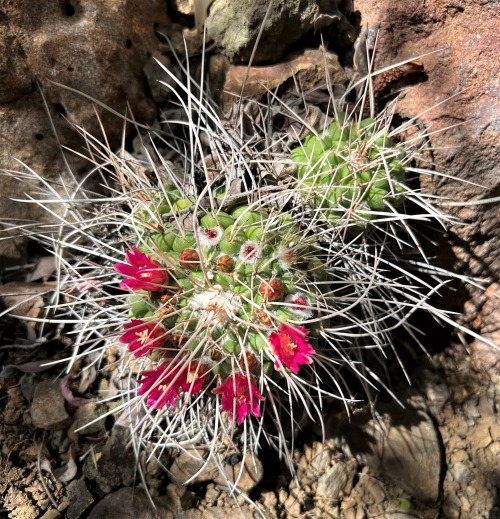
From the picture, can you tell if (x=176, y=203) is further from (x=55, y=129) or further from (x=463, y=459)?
(x=463, y=459)

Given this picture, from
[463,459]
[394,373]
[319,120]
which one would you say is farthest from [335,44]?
[463,459]

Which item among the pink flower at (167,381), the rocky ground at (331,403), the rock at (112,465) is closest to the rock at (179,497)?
the rocky ground at (331,403)

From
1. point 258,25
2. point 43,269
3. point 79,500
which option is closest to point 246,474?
point 79,500

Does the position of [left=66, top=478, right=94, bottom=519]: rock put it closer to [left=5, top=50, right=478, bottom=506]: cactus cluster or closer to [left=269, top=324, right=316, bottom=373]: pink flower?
[left=5, top=50, right=478, bottom=506]: cactus cluster

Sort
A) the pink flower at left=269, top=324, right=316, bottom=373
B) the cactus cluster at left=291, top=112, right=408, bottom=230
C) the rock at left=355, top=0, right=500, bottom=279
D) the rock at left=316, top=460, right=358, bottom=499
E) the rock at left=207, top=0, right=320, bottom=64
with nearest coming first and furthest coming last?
the pink flower at left=269, top=324, right=316, bottom=373 < the cactus cluster at left=291, top=112, right=408, bottom=230 < the rock at left=355, top=0, right=500, bottom=279 < the rock at left=207, top=0, right=320, bottom=64 < the rock at left=316, top=460, right=358, bottom=499

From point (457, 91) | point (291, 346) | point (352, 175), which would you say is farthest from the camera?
point (457, 91)

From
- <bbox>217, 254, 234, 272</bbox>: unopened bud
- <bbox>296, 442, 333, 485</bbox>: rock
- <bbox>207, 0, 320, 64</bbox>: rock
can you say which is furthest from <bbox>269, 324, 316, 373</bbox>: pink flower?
<bbox>207, 0, 320, 64</bbox>: rock

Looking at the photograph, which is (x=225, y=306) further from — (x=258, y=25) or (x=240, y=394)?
(x=258, y=25)

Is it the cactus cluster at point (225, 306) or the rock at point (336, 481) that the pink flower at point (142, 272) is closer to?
the cactus cluster at point (225, 306)
